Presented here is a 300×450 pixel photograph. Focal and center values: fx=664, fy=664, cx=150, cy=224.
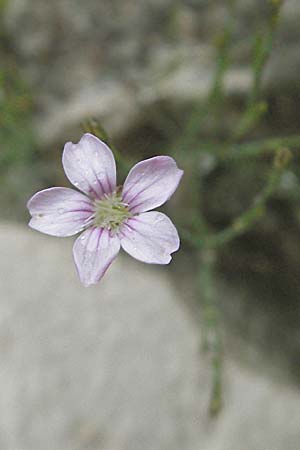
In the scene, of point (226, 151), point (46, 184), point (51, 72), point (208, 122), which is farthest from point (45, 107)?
point (226, 151)

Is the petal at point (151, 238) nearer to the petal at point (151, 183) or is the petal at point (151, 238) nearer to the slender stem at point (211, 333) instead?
the petal at point (151, 183)

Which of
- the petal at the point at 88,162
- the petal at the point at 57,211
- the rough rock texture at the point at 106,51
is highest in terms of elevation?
the petal at the point at 88,162

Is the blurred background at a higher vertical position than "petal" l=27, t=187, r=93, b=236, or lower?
lower

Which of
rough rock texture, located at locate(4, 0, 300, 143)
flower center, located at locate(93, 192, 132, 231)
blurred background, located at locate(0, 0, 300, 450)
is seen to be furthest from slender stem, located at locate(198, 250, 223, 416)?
rough rock texture, located at locate(4, 0, 300, 143)

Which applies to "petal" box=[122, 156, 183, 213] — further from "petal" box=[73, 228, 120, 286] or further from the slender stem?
the slender stem

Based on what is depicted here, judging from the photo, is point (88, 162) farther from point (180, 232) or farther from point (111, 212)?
point (180, 232)

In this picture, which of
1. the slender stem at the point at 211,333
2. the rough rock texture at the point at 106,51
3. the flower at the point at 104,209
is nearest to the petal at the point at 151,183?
the flower at the point at 104,209

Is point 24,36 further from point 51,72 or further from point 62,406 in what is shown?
point 62,406
